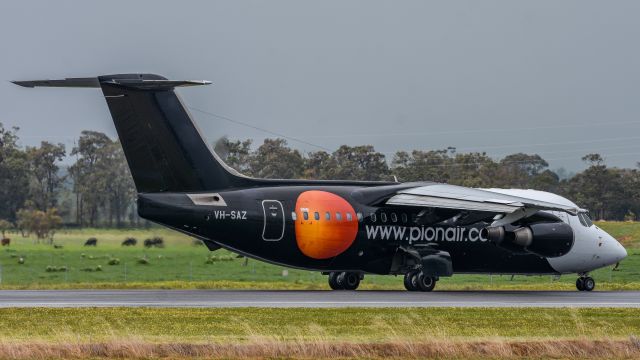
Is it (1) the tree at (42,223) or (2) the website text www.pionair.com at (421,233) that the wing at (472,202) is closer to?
(2) the website text www.pionair.com at (421,233)

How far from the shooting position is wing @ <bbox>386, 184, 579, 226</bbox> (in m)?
40.5

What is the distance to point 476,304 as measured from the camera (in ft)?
119

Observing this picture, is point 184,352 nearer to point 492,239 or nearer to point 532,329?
point 532,329

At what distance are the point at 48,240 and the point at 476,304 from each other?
148 ft

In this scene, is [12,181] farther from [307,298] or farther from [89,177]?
[307,298]

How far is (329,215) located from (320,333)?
49.8 ft

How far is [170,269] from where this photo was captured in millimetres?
65500

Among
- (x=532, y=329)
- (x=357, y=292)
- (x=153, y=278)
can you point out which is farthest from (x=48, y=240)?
(x=532, y=329)

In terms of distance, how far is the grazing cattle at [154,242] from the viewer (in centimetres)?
5643

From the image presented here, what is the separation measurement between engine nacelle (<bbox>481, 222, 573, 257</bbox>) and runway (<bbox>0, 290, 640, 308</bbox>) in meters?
1.62

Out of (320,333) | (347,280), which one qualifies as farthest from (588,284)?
(320,333)

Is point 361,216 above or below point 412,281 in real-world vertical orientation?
above

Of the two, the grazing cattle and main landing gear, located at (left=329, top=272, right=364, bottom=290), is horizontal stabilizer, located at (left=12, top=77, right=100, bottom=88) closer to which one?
main landing gear, located at (left=329, top=272, right=364, bottom=290)

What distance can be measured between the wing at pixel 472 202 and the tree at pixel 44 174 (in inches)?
2085
